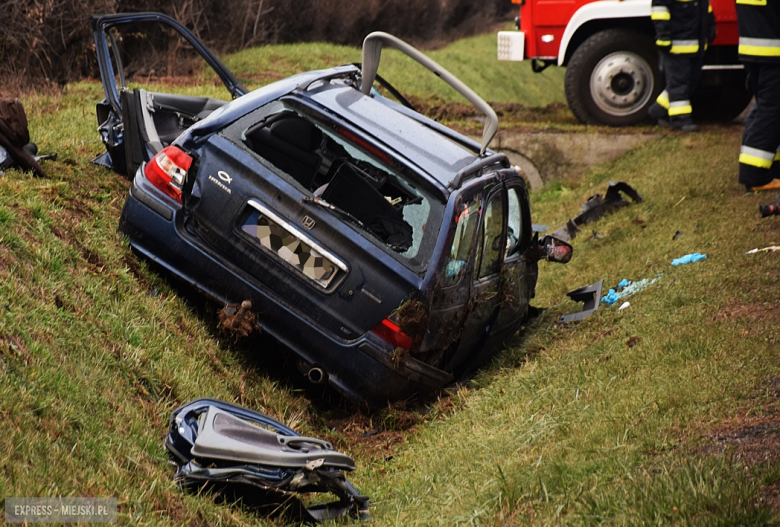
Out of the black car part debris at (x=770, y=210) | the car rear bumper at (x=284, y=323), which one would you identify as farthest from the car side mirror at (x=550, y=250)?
the black car part debris at (x=770, y=210)

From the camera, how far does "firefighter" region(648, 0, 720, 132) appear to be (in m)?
10.6

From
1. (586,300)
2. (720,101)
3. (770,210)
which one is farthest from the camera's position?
(720,101)

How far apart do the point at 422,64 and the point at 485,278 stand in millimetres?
1471

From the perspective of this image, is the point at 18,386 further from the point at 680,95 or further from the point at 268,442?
the point at 680,95

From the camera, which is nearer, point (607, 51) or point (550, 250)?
point (550, 250)

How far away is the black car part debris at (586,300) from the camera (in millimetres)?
6471

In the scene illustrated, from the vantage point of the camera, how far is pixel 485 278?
5359 millimetres

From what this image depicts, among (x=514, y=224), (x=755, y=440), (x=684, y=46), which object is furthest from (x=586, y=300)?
(x=684, y=46)

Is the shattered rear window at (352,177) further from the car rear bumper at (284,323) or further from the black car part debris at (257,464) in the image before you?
the black car part debris at (257,464)

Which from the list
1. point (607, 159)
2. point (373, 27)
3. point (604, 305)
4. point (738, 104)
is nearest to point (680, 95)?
point (607, 159)

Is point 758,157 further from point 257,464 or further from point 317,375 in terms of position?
point 257,464

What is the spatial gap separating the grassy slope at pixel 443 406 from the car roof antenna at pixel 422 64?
5.36 feet

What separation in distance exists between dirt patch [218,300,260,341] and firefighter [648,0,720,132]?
8.07 meters

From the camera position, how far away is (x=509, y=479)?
11.5 feet
